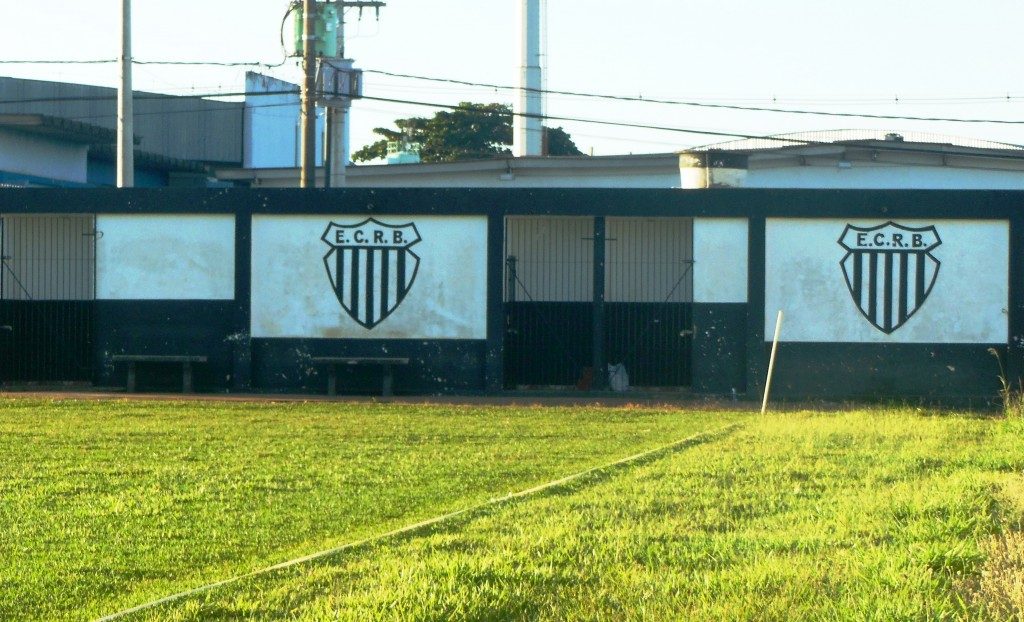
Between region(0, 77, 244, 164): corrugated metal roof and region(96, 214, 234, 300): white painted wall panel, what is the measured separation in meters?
29.3

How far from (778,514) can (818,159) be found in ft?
99.8

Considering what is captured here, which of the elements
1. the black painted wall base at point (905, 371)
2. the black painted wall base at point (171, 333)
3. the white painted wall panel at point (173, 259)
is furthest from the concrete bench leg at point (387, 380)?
the black painted wall base at point (905, 371)

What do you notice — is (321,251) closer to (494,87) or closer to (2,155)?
(494,87)

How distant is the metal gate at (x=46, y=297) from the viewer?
22797mm

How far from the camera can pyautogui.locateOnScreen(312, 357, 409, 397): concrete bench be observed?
21.4 meters

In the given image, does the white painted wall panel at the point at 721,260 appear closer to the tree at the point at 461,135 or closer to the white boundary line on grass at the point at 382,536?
the white boundary line on grass at the point at 382,536

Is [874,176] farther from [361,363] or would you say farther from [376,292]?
[361,363]

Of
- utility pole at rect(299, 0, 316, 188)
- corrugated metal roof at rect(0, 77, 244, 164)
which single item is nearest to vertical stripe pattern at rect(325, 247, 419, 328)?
utility pole at rect(299, 0, 316, 188)

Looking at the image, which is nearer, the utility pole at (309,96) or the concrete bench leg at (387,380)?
the concrete bench leg at (387,380)

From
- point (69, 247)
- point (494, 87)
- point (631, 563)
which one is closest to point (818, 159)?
point (494, 87)

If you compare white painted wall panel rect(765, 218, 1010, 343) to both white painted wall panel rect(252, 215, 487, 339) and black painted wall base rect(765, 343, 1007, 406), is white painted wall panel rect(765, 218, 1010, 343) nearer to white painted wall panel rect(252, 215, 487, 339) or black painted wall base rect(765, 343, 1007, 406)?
black painted wall base rect(765, 343, 1007, 406)

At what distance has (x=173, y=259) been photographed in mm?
21906

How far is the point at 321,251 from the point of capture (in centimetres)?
2173

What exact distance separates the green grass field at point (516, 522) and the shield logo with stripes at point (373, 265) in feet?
18.8
